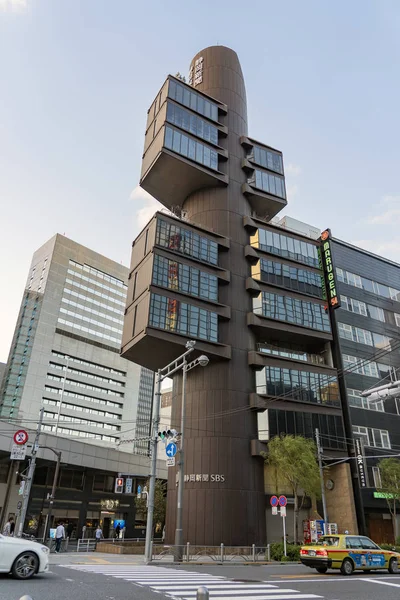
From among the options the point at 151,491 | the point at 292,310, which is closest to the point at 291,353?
the point at 292,310

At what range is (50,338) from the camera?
94.0 meters

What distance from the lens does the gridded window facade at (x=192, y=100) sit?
4622cm

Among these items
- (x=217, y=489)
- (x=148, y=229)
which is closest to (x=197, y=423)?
(x=217, y=489)

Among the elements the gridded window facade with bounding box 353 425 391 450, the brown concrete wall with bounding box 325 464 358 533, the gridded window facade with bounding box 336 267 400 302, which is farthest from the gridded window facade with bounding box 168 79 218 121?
the brown concrete wall with bounding box 325 464 358 533

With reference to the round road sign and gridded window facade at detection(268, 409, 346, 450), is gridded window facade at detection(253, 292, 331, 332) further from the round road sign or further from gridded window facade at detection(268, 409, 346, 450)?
the round road sign

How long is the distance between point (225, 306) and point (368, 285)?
2127 centimetres

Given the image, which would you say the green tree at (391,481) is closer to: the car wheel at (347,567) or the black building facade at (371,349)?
the black building facade at (371,349)

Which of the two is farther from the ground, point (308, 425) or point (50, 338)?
point (50, 338)

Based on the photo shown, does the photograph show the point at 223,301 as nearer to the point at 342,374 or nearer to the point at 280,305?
the point at 280,305

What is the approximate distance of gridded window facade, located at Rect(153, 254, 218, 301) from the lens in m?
38.2

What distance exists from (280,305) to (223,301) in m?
6.27

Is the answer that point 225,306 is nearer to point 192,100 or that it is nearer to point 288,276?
point 288,276

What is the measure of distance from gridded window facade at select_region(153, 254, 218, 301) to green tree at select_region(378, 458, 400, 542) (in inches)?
858

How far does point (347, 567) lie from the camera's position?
17516 millimetres
